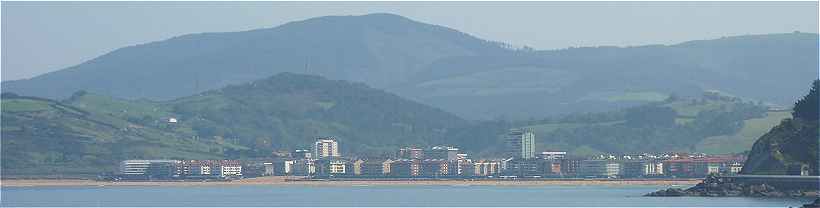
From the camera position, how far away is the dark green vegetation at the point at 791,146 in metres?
105

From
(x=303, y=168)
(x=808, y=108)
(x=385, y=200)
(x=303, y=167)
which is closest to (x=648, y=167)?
(x=303, y=168)

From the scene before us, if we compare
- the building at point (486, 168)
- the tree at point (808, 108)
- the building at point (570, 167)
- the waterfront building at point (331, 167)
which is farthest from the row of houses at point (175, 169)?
the tree at point (808, 108)

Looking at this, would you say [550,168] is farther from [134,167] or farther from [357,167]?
[134,167]

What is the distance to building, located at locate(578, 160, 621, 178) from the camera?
17338cm

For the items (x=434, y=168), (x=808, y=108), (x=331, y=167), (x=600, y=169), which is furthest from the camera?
(x=331, y=167)

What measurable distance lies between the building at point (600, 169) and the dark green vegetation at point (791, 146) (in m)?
59.6

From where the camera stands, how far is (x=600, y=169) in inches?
6890

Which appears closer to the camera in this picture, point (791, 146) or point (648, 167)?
point (791, 146)

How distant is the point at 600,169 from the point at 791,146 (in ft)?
223

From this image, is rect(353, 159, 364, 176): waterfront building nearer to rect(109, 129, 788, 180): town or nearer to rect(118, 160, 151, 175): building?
rect(109, 129, 788, 180): town

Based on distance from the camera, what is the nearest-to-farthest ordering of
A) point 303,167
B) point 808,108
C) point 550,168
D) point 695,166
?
point 808,108
point 695,166
point 550,168
point 303,167

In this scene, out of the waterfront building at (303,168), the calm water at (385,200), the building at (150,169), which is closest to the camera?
the calm water at (385,200)

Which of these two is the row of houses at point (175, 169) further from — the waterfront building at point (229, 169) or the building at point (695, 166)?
the building at point (695, 166)

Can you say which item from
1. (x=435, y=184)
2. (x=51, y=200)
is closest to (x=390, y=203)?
(x=51, y=200)
